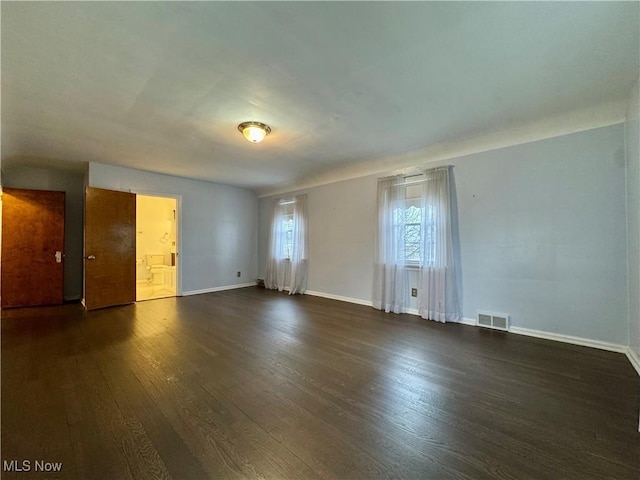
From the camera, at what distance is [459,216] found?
381 cm

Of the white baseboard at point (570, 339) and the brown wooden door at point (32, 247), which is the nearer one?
the white baseboard at point (570, 339)

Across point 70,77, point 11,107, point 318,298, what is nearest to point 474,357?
point 318,298

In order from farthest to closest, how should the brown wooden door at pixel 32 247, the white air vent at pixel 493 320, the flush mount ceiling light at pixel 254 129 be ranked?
1. the brown wooden door at pixel 32 247
2. the white air vent at pixel 493 320
3. the flush mount ceiling light at pixel 254 129

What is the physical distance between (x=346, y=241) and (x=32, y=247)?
603 cm

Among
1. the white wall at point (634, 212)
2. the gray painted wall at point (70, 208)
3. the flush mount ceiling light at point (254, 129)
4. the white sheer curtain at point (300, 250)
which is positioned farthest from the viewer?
the white sheer curtain at point (300, 250)

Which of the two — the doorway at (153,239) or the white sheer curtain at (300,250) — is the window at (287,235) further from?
the doorway at (153,239)

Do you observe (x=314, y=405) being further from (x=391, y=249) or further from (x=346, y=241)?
(x=346, y=241)

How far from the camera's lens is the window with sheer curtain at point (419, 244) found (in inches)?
149

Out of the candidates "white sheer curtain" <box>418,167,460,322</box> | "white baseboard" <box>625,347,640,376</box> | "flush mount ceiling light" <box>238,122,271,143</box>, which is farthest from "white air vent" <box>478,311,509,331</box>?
"flush mount ceiling light" <box>238,122,271,143</box>

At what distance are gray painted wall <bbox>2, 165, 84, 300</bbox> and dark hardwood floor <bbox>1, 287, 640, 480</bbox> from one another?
2.42 meters

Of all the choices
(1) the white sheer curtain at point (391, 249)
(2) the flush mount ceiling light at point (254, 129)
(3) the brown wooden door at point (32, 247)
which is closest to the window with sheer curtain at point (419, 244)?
(1) the white sheer curtain at point (391, 249)

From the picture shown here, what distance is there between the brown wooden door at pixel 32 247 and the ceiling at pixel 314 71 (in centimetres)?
192

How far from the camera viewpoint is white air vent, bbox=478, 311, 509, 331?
3377mm

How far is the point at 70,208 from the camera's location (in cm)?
538
